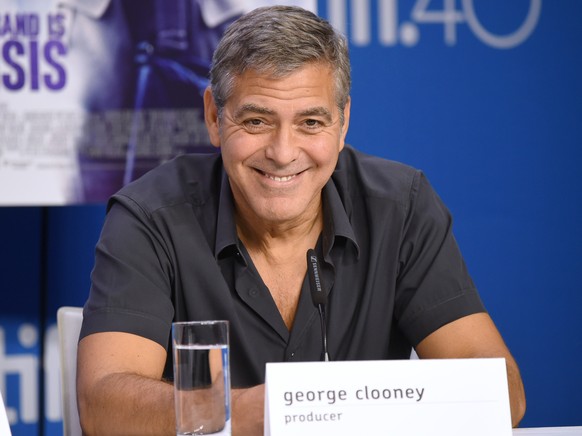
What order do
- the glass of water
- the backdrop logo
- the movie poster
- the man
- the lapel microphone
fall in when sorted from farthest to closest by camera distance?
1. the backdrop logo
2. the movie poster
3. the man
4. the lapel microphone
5. the glass of water

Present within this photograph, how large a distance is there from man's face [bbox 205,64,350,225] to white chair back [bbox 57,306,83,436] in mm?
404

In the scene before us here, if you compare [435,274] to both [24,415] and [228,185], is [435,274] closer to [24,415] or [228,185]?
[228,185]

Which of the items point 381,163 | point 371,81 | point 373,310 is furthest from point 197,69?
point 373,310

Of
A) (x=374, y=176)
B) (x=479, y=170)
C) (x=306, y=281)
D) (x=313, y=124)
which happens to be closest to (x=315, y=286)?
(x=306, y=281)

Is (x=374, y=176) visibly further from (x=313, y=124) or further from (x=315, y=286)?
(x=315, y=286)

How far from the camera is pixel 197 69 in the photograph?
260 cm

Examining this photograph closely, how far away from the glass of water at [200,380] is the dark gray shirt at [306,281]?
1.89 ft

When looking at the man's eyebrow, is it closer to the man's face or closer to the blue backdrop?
the man's face

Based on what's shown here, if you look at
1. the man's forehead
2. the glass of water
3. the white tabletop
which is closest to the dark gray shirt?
the man's forehead

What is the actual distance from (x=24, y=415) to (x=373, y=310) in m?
1.62

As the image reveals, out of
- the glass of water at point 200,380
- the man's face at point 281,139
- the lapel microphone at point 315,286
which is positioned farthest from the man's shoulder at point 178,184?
the glass of water at point 200,380

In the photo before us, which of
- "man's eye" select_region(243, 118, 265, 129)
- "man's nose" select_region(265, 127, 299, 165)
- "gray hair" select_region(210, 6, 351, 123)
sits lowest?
"man's nose" select_region(265, 127, 299, 165)

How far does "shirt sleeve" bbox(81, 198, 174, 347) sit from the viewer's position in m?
1.54

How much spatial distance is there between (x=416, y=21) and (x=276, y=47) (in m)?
1.42
